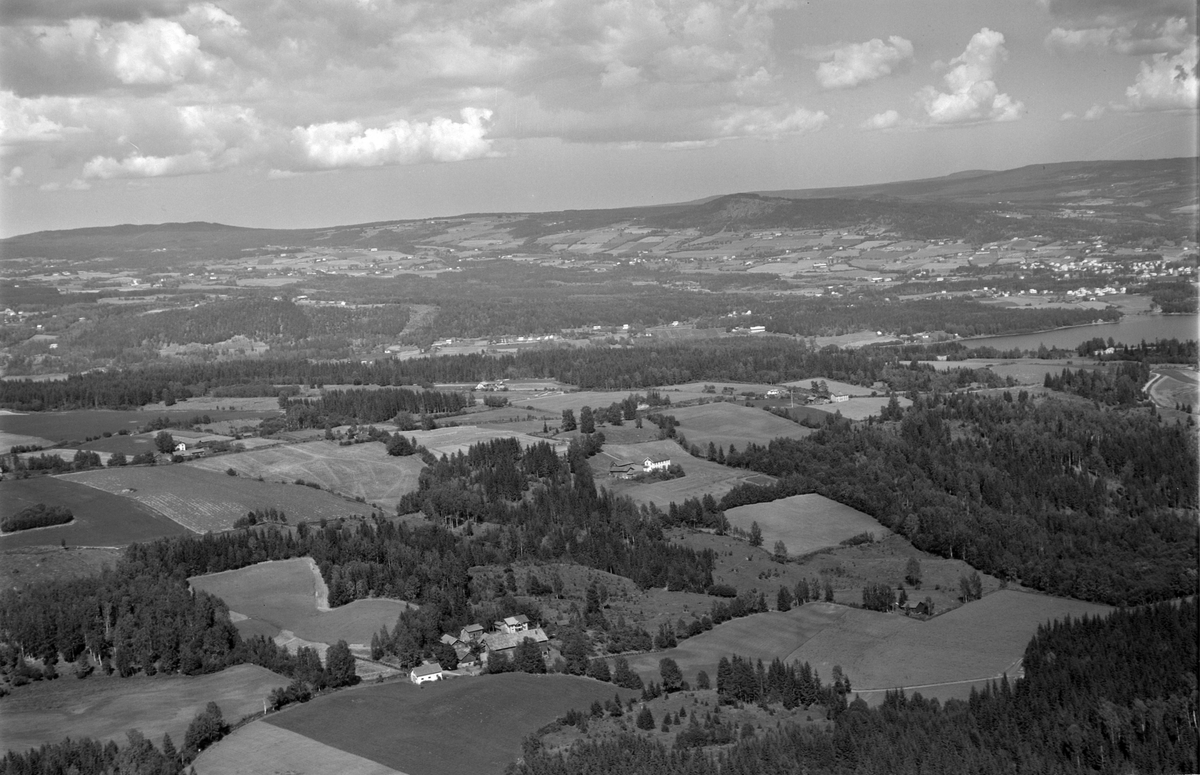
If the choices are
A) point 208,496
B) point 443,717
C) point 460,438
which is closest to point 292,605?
point 443,717

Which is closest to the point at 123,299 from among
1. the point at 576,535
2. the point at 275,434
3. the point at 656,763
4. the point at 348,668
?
the point at 275,434

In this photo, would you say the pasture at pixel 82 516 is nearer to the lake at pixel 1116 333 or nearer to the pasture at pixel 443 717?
the pasture at pixel 443 717

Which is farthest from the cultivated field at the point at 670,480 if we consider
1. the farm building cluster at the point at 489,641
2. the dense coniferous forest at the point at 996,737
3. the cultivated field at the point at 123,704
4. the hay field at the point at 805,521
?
the dense coniferous forest at the point at 996,737

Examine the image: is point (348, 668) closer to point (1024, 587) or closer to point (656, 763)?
point (656, 763)

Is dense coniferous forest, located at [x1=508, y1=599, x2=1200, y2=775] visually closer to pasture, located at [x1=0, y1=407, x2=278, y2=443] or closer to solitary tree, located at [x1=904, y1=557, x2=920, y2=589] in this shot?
solitary tree, located at [x1=904, y1=557, x2=920, y2=589]

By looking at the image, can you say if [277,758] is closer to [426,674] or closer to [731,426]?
[426,674]

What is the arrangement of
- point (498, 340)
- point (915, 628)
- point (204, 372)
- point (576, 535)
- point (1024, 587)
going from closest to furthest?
point (915, 628) → point (1024, 587) → point (576, 535) → point (204, 372) → point (498, 340)

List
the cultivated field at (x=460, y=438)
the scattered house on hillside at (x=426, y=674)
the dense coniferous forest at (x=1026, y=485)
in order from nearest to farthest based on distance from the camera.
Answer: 1. the scattered house on hillside at (x=426, y=674)
2. the dense coniferous forest at (x=1026, y=485)
3. the cultivated field at (x=460, y=438)
